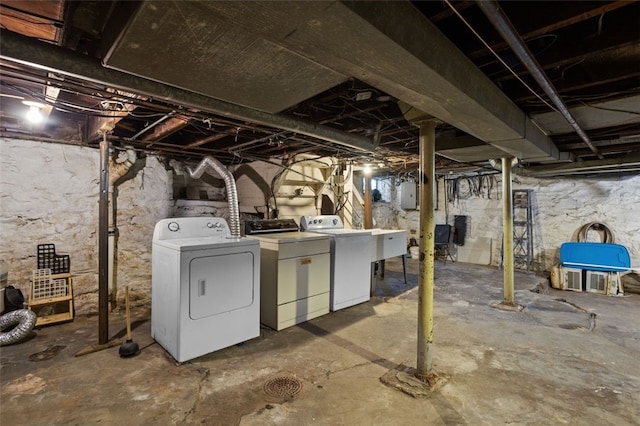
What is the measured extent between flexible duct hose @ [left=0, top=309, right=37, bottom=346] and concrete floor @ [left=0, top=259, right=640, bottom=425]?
10cm

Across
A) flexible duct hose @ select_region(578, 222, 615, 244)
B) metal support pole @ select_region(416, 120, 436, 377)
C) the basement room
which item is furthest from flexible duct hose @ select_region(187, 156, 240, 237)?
flexible duct hose @ select_region(578, 222, 615, 244)

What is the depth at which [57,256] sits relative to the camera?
136 inches

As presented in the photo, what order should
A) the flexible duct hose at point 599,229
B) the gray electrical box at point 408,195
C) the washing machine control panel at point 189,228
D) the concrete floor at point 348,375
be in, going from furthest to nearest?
1. the gray electrical box at point 408,195
2. the flexible duct hose at point 599,229
3. the washing machine control panel at point 189,228
4. the concrete floor at point 348,375

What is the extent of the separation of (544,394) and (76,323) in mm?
4563

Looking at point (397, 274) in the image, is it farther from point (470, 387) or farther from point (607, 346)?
point (470, 387)

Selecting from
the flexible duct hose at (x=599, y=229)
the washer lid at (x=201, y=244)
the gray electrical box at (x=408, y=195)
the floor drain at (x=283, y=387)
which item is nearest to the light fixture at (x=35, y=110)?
the washer lid at (x=201, y=244)

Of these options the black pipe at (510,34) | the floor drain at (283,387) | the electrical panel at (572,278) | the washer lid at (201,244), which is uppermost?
the black pipe at (510,34)

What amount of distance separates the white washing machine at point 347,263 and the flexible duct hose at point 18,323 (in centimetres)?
308

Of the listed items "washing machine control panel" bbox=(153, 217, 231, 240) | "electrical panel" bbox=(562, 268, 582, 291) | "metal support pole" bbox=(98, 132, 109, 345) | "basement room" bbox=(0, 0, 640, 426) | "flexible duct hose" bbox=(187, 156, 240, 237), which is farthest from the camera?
"electrical panel" bbox=(562, 268, 582, 291)

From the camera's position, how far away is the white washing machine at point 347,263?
150 inches

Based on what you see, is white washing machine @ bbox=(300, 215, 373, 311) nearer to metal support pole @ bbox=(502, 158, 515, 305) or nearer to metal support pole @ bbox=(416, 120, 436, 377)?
metal support pole @ bbox=(416, 120, 436, 377)

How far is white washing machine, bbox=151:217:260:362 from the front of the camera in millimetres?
2510

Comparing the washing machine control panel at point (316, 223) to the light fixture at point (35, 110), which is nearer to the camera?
the light fixture at point (35, 110)

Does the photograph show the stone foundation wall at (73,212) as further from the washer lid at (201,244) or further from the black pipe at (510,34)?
the black pipe at (510,34)
